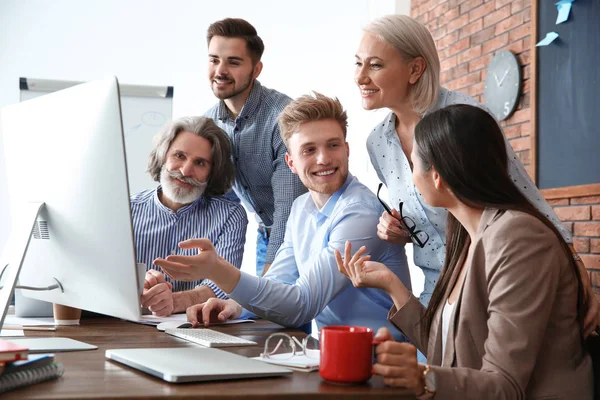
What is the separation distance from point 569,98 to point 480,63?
1.05 meters

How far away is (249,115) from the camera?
9.44 feet

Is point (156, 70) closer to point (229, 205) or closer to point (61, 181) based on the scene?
point (229, 205)

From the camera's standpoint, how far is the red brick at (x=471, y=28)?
4699 mm

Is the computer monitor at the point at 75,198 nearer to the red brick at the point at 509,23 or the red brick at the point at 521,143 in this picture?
the red brick at the point at 521,143

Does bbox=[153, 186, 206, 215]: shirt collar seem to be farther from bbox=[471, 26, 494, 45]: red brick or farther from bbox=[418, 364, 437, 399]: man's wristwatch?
bbox=[471, 26, 494, 45]: red brick

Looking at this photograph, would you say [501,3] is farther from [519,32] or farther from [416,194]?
[416,194]

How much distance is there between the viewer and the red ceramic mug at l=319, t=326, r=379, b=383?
3.34 ft

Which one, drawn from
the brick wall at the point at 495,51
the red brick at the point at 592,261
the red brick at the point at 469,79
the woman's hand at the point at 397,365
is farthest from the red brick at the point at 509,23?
the woman's hand at the point at 397,365

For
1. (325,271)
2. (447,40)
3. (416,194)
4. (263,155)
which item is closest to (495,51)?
(447,40)

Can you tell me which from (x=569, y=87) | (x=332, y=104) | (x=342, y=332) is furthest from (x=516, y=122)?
(x=342, y=332)

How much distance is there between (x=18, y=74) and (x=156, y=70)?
1000mm

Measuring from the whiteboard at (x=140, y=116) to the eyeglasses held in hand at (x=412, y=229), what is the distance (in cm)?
245

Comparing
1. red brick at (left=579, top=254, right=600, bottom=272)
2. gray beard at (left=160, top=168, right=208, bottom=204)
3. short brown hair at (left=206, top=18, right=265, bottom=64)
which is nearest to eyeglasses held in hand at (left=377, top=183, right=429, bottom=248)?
gray beard at (left=160, top=168, right=208, bottom=204)

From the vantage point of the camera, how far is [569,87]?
373 centimetres
